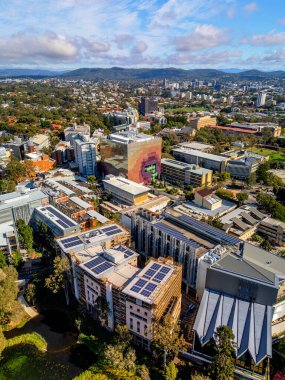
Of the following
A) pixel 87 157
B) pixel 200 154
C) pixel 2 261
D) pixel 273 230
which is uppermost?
pixel 87 157

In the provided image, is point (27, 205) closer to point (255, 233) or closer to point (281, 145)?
point (255, 233)

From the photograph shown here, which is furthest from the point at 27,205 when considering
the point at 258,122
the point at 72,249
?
the point at 258,122

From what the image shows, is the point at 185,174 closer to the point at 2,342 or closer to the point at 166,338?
the point at 166,338

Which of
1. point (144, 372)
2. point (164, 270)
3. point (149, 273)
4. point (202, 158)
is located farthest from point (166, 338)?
point (202, 158)

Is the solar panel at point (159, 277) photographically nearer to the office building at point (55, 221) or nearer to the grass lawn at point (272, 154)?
the office building at point (55, 221)

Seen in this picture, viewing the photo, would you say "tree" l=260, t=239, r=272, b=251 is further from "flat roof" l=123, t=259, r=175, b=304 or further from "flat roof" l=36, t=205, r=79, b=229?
"flat roof" l=36, t=205, r=79, b=229
